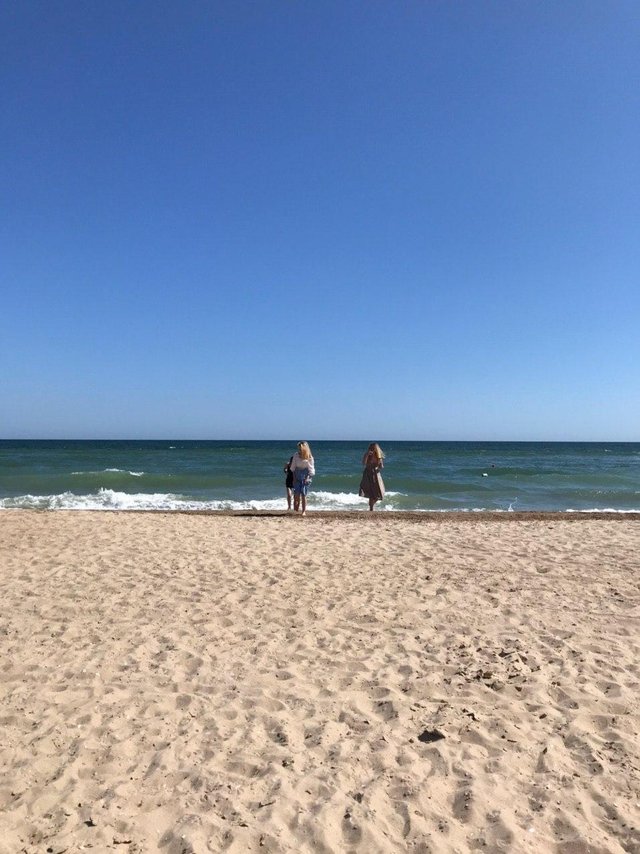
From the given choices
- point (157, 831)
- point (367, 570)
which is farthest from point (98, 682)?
point (367, 570)

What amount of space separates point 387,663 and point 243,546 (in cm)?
506

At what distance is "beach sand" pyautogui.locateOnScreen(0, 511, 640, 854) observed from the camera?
9.73 feet

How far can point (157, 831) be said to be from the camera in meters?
2.91

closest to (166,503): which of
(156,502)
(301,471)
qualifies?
(156,502)

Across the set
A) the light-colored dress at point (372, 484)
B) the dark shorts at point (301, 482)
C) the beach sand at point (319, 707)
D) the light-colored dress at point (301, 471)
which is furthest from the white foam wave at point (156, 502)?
the beach sand at point (319, 707)

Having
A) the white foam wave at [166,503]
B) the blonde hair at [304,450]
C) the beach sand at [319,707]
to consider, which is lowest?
the white foam wave at [166,503]

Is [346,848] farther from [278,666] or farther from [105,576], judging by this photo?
[105,576]

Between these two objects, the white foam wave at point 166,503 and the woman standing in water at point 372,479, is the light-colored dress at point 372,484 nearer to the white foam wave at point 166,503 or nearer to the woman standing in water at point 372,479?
the woman standing in water at point 372,479

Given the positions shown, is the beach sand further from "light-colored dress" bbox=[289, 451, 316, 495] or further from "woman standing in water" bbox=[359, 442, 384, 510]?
"woman standing in water" bbox=[359, 442, 384, 510]

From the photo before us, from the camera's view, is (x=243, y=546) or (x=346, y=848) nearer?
(x=346, y=848)

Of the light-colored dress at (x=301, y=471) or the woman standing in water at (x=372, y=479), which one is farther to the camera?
the woman standing in water at (x=372, y=479)

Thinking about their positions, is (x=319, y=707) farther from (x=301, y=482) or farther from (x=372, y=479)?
(x=372, y=479)

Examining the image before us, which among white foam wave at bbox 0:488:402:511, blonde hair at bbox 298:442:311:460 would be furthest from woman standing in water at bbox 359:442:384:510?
white foam wave at bbox 0:488:402:511

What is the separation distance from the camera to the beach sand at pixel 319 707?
2967 millimetres
